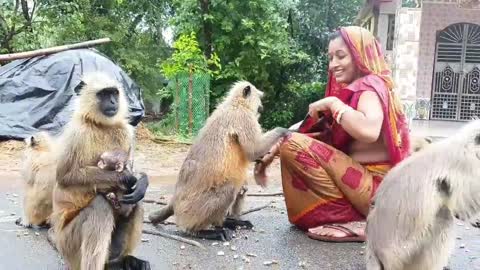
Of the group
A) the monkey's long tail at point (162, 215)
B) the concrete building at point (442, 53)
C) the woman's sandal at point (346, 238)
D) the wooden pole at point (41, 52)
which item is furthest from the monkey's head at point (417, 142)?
the concrete building at point (442, 53)

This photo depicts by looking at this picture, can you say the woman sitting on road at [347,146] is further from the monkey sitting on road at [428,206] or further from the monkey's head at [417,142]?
the monkey sitting on road at [428,206]

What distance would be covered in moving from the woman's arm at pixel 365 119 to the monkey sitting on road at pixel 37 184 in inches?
83.5

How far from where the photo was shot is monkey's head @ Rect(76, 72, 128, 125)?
3285 millimetres

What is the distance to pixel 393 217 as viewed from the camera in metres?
2.98

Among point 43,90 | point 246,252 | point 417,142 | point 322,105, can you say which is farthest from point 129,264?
point 43,90

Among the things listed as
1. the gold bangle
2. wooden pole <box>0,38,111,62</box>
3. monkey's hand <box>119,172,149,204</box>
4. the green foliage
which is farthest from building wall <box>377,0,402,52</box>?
monkey's hand <box>119,172,149,204</box>

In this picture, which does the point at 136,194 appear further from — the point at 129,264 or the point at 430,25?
the point at 430,25

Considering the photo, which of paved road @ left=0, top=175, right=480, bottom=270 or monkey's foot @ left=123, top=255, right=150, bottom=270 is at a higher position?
monkey's foot @ left=123, top=255, right=150, bottom=270

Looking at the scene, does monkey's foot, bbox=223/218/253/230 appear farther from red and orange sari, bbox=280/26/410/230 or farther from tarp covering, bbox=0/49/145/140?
tarp covering, bbox=0/49/145/140

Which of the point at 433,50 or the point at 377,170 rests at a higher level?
the point at 433,50

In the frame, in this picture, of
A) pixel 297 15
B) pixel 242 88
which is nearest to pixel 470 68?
pixel 297 15

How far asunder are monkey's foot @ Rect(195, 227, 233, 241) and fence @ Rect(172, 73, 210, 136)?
26.9ft

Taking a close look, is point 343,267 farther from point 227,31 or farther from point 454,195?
point 227,31

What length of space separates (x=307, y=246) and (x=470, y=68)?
47.6 feet
